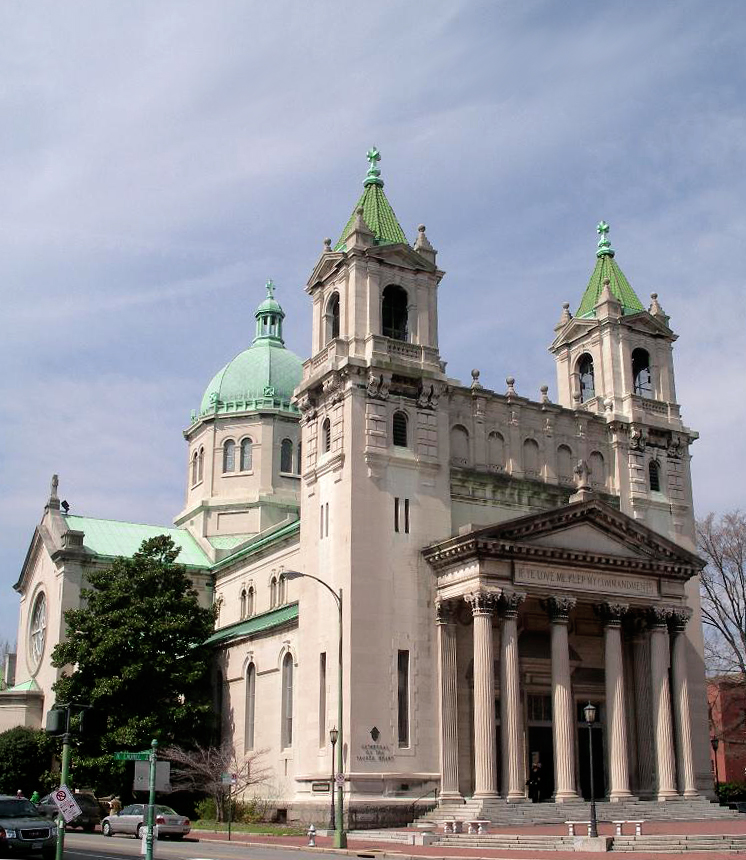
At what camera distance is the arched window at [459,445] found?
169 ft

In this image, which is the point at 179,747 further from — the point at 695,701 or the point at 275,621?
the point at 695,701

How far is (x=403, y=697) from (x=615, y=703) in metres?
9.31

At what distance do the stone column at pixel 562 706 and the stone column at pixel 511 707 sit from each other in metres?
1.50

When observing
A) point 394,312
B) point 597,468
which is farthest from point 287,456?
point 597,468

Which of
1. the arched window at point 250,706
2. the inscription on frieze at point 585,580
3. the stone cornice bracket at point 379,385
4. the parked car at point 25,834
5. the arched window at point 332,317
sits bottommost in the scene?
the parked car at point 25,834

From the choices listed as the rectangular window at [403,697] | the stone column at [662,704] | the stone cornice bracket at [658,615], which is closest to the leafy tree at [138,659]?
the rectangular window at [403,697]

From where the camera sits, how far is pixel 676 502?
57.3 meters

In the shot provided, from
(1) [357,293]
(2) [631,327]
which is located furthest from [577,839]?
(2) [631,327]

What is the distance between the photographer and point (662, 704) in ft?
160

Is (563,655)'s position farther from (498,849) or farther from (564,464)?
(498,849)

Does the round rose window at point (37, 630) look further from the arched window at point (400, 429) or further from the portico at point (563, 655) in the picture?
the portico at point (563, 655)

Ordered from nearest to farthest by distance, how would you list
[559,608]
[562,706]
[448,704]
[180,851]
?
[180,851] → [562,706] → [448,704] → [559,608]

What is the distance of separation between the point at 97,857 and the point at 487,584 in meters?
21.0

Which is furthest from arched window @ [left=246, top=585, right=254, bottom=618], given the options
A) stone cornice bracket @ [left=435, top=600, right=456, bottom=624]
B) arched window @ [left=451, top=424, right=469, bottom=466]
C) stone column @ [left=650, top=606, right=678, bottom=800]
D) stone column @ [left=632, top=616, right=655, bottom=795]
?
stone column @ [left=650, top=606, right=678, bottom=800]
